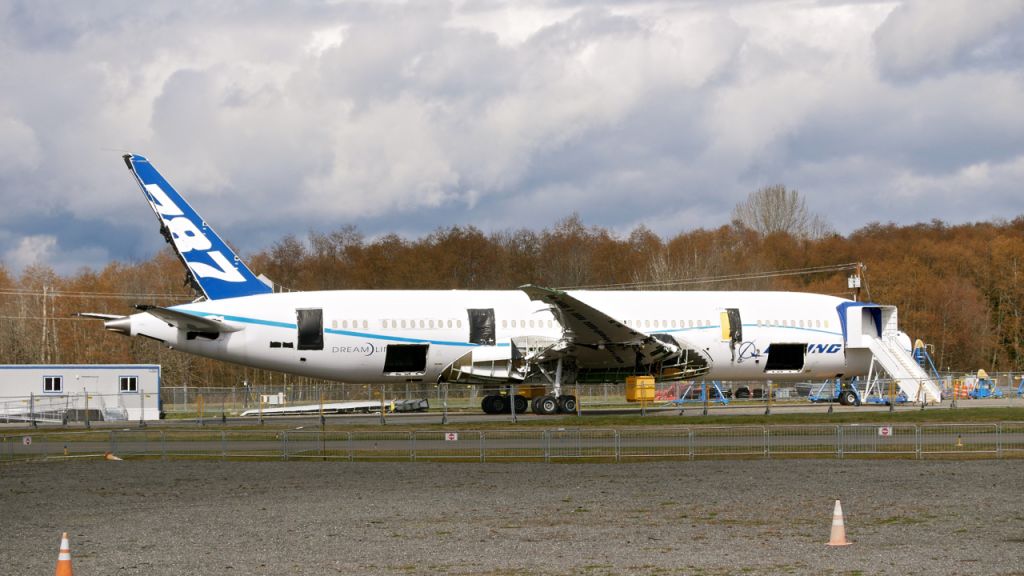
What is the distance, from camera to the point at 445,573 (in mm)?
11477

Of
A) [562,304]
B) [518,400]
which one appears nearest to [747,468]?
[562,304]

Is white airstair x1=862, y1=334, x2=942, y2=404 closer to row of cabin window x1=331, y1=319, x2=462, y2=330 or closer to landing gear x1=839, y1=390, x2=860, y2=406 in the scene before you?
landing gear x1=839, y1=390, x2=860, y2=406

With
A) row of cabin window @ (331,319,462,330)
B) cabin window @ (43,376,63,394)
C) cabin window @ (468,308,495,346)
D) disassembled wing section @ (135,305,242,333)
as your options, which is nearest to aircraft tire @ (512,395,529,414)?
cabin window @ (468,308,495,346)

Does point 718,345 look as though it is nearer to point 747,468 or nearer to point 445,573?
point 747,468

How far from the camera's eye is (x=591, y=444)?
24938 millimetres

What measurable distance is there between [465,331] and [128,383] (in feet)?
66.3

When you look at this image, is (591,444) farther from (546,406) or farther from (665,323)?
(665,323)

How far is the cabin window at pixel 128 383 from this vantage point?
51.5 m

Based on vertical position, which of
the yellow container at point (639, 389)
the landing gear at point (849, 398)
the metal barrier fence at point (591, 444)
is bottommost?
the metal barrier fence at point (591, 444)

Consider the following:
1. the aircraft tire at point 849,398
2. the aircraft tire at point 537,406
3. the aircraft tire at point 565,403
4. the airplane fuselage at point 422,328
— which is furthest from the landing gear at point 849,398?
the aircraft tire at point 537,406

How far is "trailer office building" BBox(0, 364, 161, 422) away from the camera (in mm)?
47469

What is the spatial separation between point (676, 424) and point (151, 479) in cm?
1510

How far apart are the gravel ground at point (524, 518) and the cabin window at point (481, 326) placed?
49.7 ft

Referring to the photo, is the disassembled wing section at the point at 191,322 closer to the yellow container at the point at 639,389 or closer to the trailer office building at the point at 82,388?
the trailer office building at the point at 82,388
